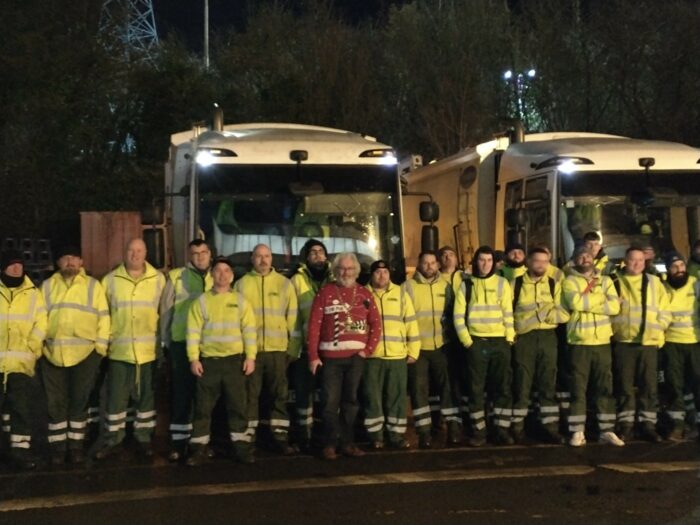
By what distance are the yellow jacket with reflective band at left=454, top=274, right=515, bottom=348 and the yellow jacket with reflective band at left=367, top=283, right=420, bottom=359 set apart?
0.42m

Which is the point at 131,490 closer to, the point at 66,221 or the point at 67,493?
the point at 67,493

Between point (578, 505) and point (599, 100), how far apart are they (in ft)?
74.7

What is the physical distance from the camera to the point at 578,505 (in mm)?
7512

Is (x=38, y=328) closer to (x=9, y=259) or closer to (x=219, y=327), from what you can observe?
(x=9, y=259)

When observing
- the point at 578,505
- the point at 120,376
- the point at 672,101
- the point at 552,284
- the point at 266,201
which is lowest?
the point at 578,505

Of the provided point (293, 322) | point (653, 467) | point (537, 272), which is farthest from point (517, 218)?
point (653, 467)

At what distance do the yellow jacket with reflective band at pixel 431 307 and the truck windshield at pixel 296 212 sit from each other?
0.89 metres

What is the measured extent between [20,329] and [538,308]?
464 cm

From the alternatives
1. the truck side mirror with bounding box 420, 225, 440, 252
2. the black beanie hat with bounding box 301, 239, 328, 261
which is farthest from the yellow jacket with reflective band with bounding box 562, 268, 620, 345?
the black beanie hat with bounding box 301, 239, 328, 261

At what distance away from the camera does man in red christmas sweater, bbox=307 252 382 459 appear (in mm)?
9008

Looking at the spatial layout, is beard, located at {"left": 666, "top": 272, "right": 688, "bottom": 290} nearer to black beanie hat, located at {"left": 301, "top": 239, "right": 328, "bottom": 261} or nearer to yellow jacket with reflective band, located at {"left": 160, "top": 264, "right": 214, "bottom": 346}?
Result: black beanie hat, located at {"left": 301, "top": 239, "right": 328, "bottom": 261}

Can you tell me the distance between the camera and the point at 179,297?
30.2ft

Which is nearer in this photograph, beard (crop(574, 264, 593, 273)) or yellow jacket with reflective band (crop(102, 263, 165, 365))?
yellow jacket with reflective band (crop(102, 263, 165, 365))

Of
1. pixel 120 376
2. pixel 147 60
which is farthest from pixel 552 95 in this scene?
pixel 120 376
